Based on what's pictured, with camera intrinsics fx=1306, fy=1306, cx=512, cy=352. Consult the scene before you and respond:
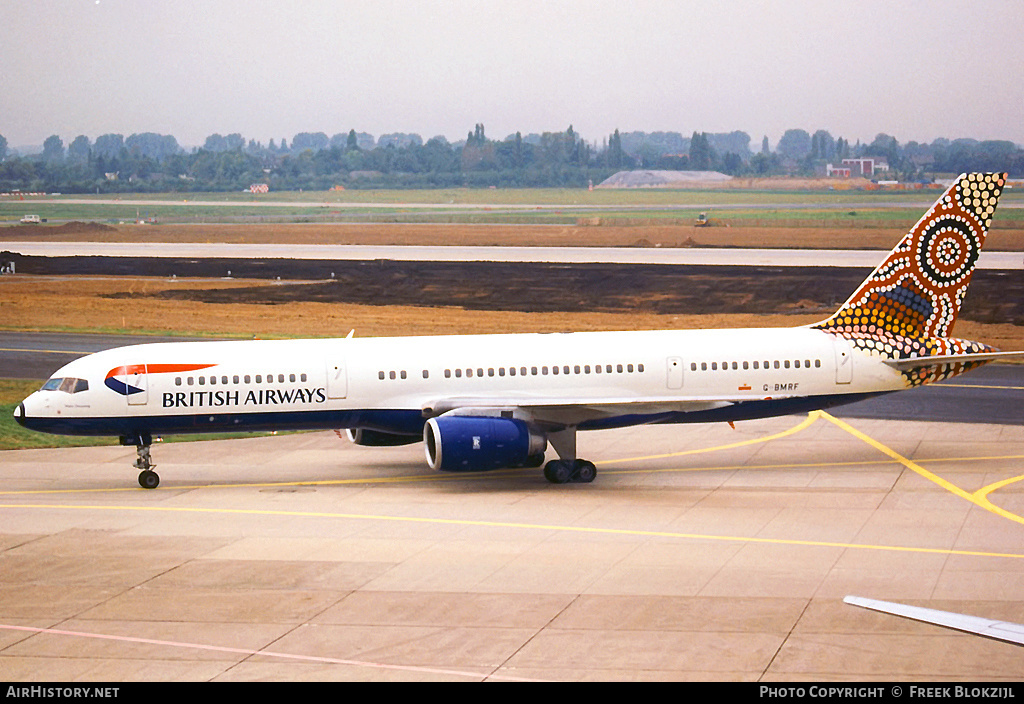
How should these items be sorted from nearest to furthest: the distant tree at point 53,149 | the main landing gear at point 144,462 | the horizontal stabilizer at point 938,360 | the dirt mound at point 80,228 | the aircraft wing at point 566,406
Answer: the aircraft wing at point 566,406
the main landing gear at point 144,462
the horizontal stabilizer at point 938,360
the dirt mound at point 80,228
the distant tree at point 53,149

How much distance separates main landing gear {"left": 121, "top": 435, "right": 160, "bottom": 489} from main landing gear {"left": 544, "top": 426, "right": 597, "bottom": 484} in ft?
35.1

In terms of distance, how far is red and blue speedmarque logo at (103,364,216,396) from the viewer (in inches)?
1355

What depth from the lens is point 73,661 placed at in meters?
20.9

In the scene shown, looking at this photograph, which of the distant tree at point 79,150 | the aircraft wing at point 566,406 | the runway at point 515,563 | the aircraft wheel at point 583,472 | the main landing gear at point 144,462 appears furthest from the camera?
the distant tree at point 79,150

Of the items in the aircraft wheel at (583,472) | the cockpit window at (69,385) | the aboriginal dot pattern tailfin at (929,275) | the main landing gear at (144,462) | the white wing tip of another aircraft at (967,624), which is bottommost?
the aircraft wheel at (583,472)

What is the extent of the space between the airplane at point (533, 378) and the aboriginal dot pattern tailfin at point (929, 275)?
0.14 feet

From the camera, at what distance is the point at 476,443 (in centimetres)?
3372

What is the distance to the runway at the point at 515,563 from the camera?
821 inches

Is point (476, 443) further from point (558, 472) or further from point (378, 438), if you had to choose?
point (378, 438)

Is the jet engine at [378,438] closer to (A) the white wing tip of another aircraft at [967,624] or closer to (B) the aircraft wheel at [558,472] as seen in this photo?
(B) the aircraft wheel at [558,472]

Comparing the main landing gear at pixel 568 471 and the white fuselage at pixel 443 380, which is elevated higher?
the white fuselage at pixel 443 380

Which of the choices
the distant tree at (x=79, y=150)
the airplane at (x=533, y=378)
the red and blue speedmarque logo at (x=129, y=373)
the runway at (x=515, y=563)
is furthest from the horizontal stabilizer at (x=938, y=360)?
the distant tree at (x=79, y=150)

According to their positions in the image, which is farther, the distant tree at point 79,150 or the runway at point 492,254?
the distant tree at point 79,150

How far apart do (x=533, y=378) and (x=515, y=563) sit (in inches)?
382
